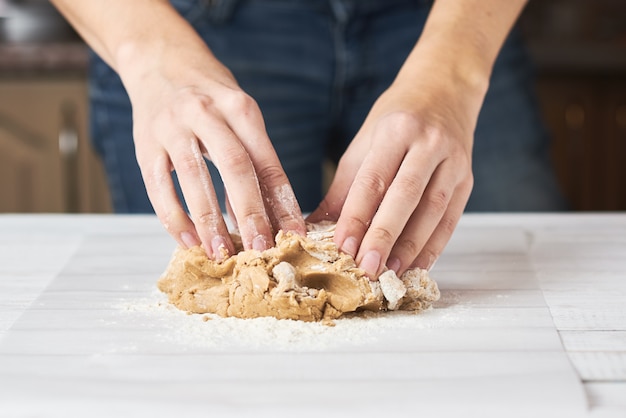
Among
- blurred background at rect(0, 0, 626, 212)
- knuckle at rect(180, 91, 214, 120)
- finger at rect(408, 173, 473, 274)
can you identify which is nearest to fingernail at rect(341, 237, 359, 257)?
finger at rect(408, 173, 473, 274)

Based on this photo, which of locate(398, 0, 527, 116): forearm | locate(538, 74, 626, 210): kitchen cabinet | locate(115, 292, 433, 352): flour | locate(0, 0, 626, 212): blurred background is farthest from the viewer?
locate(538, 74, 626, 210): kitchen cabinet

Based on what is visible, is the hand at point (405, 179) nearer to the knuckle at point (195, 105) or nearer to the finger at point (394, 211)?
the finger at point (394, 211)

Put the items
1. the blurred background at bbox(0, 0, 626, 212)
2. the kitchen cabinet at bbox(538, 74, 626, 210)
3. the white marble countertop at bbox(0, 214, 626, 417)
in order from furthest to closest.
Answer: the kitchen cabinet at bbox(538, 74, 626, 210) → the blurred background at bbox(0, 0, 626, 212) → the white marble countertop at bbox(0, 214, 626, 417)

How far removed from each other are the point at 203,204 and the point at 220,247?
0.05m

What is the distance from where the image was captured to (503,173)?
1.63 metres

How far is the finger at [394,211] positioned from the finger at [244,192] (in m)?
0.12

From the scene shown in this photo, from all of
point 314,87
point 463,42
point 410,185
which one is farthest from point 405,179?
point 314,87

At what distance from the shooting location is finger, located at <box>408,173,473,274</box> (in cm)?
106

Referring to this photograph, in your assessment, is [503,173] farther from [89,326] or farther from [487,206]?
[89,326]

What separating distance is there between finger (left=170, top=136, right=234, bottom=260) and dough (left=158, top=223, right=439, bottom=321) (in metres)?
0.02

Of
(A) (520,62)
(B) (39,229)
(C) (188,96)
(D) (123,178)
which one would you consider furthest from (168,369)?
Result: (A) (520,62)

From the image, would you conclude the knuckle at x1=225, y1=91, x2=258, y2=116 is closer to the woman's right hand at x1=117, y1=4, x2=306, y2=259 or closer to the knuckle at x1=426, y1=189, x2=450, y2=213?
the woman's right hand at x1=117, y1=4, x2=306, y2=259

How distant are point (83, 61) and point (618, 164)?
178 cm

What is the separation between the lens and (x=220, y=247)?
988 mm
